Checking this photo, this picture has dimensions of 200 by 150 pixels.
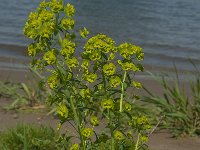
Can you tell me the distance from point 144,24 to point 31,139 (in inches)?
493

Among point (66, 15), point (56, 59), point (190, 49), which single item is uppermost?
point (66, 15)

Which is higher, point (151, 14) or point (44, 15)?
point (44, 15)

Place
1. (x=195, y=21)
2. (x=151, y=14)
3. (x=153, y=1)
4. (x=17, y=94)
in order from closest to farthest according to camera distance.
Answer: (x=17, y=94), (x=195, y=21), (x=151, y=14), (x=153, y=1)

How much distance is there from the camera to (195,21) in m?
16.6

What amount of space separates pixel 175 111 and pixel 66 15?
8.76 feet

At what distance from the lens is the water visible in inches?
486

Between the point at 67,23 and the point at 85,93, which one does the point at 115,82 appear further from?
the point at 67,23

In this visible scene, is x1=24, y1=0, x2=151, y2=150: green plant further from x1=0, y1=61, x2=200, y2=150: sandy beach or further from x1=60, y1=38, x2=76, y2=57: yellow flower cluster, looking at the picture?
x1=0, y1=61, x2=200, y2=150: sandy beach

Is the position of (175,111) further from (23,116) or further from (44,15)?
(44,15)

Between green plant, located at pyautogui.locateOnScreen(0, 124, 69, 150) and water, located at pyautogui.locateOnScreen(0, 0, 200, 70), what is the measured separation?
7112mm

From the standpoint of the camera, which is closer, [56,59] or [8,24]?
[56,59]

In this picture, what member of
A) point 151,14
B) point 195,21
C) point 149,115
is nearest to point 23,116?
point 149,115

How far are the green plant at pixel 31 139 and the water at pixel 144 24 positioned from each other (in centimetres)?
711

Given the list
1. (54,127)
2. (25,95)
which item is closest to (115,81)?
(54,127)
